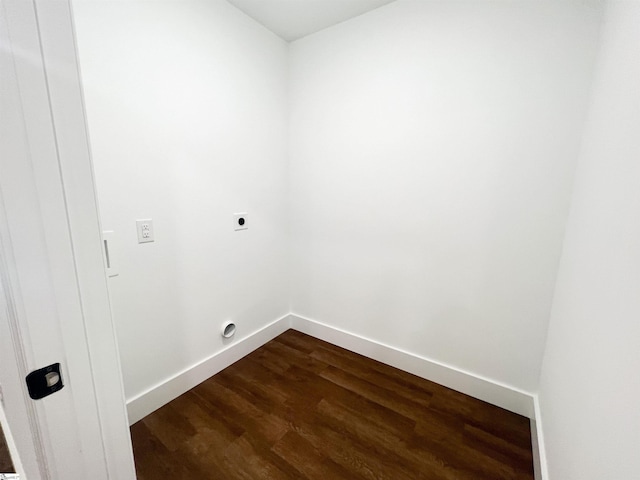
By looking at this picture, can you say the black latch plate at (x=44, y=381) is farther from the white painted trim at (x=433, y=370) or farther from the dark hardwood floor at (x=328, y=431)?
the white painted trim at (x=433, y=370)

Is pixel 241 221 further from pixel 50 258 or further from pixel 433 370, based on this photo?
pixel 433 370

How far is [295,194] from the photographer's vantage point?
7.54 feet

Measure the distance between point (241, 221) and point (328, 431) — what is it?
147cm

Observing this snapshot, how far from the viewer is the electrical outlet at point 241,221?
1.90m

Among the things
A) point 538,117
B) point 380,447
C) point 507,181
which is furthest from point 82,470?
point 538,117

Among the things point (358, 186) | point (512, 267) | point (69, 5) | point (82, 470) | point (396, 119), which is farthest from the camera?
point (358, 186)

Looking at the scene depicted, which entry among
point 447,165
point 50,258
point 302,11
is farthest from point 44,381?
point 302,11

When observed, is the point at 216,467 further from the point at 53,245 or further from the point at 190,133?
the point at 190,133

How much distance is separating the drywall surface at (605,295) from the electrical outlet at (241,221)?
1.89m

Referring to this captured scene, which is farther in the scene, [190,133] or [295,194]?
[295,194]

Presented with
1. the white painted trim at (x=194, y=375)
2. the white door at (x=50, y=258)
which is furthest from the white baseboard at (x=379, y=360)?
the white door at (x=50, y=258)

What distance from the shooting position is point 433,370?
1.82 m

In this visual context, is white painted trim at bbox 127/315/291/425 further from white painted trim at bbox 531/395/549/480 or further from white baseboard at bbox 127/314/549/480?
white painted trim at bbox 531/395/549/480

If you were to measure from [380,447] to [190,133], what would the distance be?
209 cm
